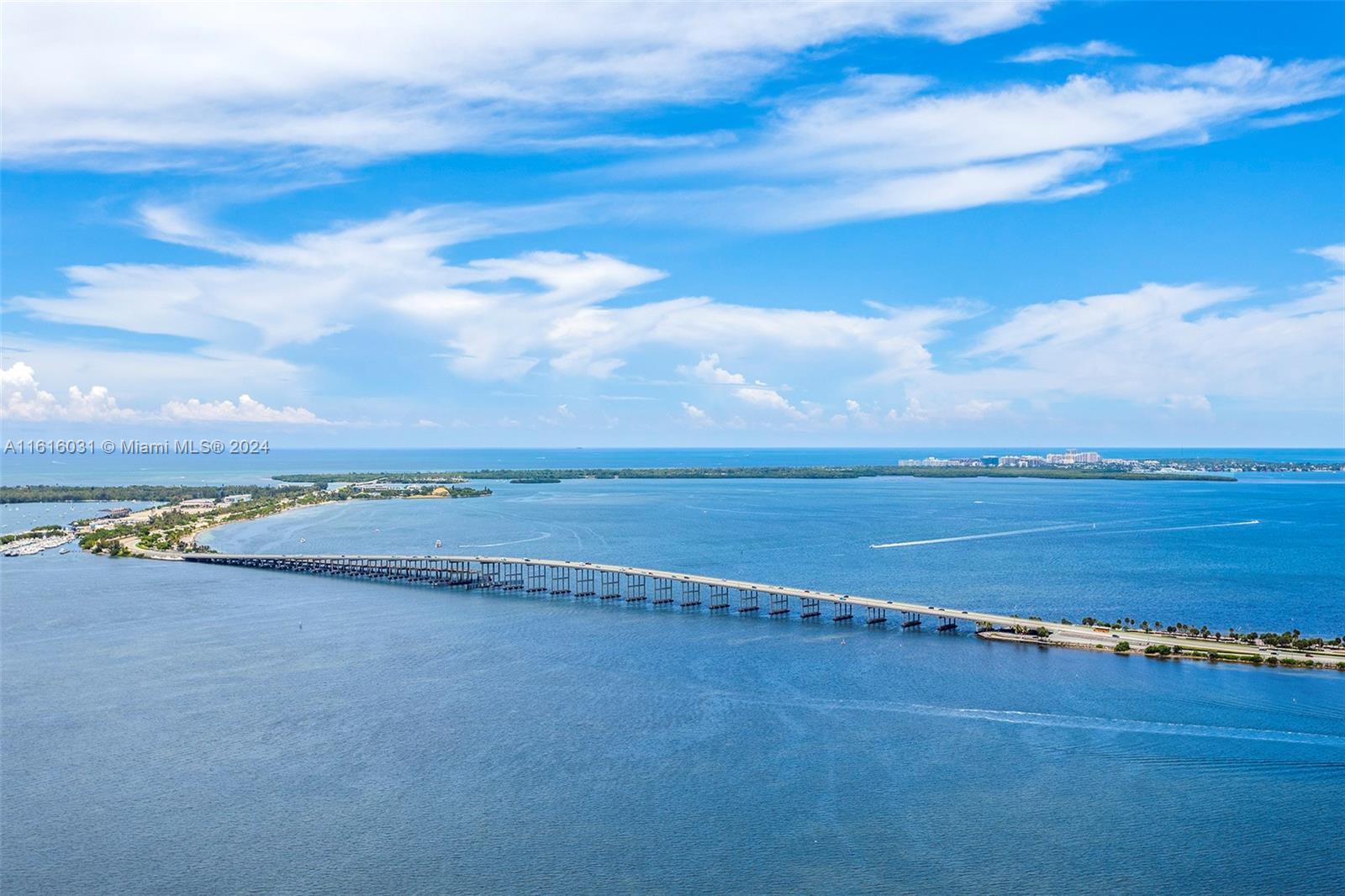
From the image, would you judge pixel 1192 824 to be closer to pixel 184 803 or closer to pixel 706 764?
pixel 706 764

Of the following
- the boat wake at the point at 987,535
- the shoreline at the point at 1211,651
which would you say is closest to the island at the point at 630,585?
the shoreline at the point at 1211,651

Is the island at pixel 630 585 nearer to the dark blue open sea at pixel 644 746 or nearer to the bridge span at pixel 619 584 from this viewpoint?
the bridge span at pixel 619 584

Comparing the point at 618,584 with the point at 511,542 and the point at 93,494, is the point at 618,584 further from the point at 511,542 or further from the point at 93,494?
the point at 93,494

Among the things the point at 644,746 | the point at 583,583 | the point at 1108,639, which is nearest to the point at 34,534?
the point at 583,583

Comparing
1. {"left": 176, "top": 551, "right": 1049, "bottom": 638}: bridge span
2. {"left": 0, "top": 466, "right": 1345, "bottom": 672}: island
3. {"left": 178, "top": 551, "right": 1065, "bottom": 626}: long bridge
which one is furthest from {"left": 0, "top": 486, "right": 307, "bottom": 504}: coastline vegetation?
{"left": 176, "top": 551, "right": 1049, "bottom": 638}: bridge span

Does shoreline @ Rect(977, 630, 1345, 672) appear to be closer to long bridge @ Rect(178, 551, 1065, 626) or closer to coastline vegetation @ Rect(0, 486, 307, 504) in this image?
long bridge @ Rect(178, 551, 1065, 626)
